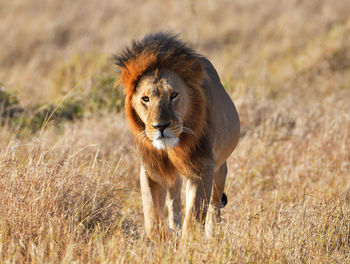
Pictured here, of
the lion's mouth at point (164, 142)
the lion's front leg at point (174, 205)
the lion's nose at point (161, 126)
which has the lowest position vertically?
the lion's front leg at point (174, 205)

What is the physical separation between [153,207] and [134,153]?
226 cm

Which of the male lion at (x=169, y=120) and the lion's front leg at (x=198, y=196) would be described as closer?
the male lion at (x=169, y=120)

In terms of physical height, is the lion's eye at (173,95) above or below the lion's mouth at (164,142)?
above

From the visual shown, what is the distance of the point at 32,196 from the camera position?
170 inches

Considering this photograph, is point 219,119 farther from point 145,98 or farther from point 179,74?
point 145,98

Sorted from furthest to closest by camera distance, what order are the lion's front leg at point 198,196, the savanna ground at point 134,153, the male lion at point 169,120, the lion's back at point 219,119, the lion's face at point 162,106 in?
1. the lion's back at point 219,119
2. the lion's front leg at point 198,196
3. the male lion at point 169,120
4. the lion's face at point 162,106
5. the savanna ground at point 134,153

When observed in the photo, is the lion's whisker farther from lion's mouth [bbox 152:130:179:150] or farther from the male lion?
lion's mouth [bbox 152:130:179:150]

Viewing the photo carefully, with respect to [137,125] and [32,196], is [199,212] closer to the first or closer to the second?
[137,125]

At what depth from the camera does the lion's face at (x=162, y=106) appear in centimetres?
416

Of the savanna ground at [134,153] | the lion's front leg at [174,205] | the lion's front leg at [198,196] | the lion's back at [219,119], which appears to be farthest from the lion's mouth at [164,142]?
the lion's front leg at [174,205]

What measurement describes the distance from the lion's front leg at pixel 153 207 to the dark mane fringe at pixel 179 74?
0.08 metres

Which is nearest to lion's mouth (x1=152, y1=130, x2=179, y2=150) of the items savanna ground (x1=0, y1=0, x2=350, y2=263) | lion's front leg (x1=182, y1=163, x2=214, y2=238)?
lion's front leg (x1=182, y1=163, x2=214, y2=238)

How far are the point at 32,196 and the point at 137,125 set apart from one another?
0.91m

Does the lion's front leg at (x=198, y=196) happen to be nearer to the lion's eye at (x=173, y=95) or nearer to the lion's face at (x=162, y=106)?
the lion's face at (x=162, y=106)
